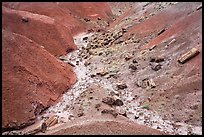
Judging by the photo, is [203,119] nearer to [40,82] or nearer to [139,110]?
[139,110]

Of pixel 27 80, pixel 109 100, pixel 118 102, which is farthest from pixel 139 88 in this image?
pixel 27 80

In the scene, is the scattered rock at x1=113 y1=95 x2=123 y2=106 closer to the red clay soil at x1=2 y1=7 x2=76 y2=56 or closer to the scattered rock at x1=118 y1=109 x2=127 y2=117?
the scattered rock at x1=118 y1=109 x2=127 y2=117

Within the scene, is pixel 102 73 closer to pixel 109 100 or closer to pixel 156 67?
pixel 156 67

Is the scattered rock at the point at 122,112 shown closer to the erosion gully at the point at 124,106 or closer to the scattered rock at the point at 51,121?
the erosion gully at the point at 124,106

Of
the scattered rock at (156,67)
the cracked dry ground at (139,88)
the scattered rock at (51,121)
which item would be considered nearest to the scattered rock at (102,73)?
the cracked dry ground at (139,88)

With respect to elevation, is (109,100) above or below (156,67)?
below

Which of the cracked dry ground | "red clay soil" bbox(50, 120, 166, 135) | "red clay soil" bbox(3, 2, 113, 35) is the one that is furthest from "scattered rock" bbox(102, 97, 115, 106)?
"red clay soil" bbox(3, 2, 113, 35)

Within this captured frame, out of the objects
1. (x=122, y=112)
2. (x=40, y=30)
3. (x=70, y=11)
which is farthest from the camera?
(x=70, y=11)

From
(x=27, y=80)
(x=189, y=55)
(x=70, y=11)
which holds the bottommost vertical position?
(x=27, y=80)
